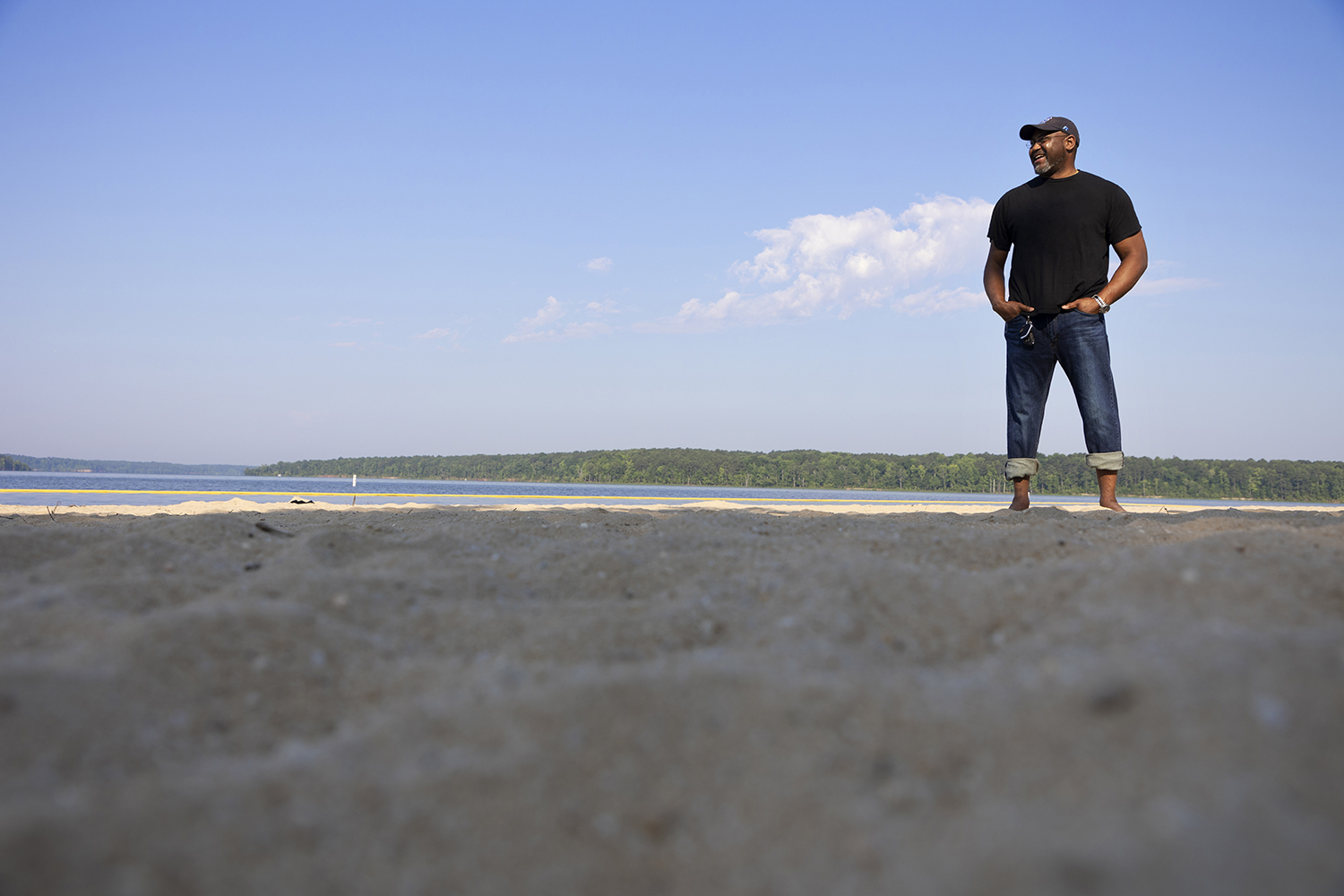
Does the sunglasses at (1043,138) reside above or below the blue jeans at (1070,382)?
above

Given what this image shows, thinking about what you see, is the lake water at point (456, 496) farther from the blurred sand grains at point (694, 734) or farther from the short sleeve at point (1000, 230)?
the blurred sand grains at point (694, 734)

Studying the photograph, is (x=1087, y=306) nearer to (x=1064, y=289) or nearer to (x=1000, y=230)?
(x=1064, y=289)

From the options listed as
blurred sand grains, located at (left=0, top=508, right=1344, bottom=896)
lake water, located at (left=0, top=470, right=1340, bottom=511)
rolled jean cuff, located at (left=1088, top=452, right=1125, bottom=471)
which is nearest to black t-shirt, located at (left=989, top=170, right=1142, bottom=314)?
rolled jean cuff, located at (left=1088, top=452, right=1125, bottom=471)

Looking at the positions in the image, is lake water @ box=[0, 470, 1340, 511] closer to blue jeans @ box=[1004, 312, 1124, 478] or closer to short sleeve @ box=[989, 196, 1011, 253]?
blue jeans @ box=[1004, 312, 1124, 478]

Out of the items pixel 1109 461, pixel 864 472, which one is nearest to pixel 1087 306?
pixel 1109 461

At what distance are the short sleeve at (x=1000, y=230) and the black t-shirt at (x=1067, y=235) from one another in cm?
8

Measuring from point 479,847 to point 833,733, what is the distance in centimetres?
53

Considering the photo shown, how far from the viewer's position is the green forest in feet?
117

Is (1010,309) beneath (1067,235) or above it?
beneath

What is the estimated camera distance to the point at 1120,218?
4449mm

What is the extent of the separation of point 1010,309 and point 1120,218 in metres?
0.80

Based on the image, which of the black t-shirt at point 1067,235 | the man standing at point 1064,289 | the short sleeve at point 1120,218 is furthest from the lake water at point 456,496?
the short sleeve at point 1120,218

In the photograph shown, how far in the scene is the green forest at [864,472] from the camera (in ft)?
117

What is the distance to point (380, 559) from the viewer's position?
235cm
